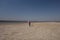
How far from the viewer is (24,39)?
417 centimetres

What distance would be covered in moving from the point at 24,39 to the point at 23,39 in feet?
0.10

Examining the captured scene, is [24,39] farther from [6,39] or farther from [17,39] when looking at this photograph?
[6,39]

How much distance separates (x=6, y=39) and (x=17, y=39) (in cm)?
34

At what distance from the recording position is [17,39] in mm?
4125

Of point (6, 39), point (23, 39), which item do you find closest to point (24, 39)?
point (23, 39)

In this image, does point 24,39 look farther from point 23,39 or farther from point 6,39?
point 6,39

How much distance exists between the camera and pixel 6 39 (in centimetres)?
407

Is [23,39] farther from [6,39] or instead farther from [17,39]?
[6,39]

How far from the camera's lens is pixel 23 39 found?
4168mm

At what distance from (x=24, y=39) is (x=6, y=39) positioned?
1.85ft

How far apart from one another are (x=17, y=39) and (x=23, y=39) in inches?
7.5
